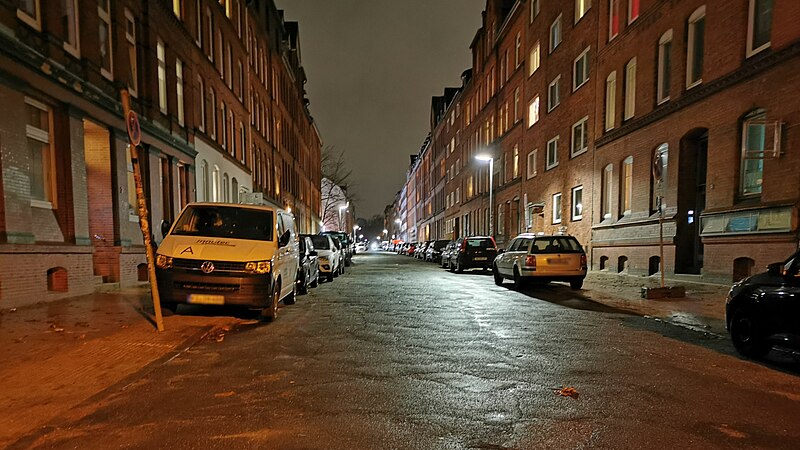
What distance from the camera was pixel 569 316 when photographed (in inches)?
338

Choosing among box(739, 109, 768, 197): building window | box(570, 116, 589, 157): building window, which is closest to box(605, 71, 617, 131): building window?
box(570, 116, 589, 157): building window

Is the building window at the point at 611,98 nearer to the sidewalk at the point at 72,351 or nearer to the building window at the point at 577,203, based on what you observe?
the building window at the point at 577,203

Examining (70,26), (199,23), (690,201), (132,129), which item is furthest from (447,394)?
(199,23)

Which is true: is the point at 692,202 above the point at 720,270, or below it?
above

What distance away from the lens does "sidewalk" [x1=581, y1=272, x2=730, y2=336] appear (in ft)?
26.2

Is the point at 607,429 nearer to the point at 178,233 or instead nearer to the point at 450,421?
the point at 450,421

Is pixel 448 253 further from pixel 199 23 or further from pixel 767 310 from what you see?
pixel 767 310

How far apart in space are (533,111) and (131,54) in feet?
72.9

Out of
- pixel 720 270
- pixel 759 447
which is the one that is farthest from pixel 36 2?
pixel 720 270

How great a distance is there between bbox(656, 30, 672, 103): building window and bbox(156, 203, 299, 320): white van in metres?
14.4

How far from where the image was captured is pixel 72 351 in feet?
18.0

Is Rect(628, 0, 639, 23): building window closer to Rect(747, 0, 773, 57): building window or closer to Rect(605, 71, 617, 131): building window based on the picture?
Rect(605, 71, 617, 131): building window

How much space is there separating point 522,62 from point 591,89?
34.2 ft

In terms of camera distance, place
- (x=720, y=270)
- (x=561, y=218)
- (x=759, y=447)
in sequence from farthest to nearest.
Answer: (x=561, y=218)
(x=720, y=270)
(x=759, y=447)
